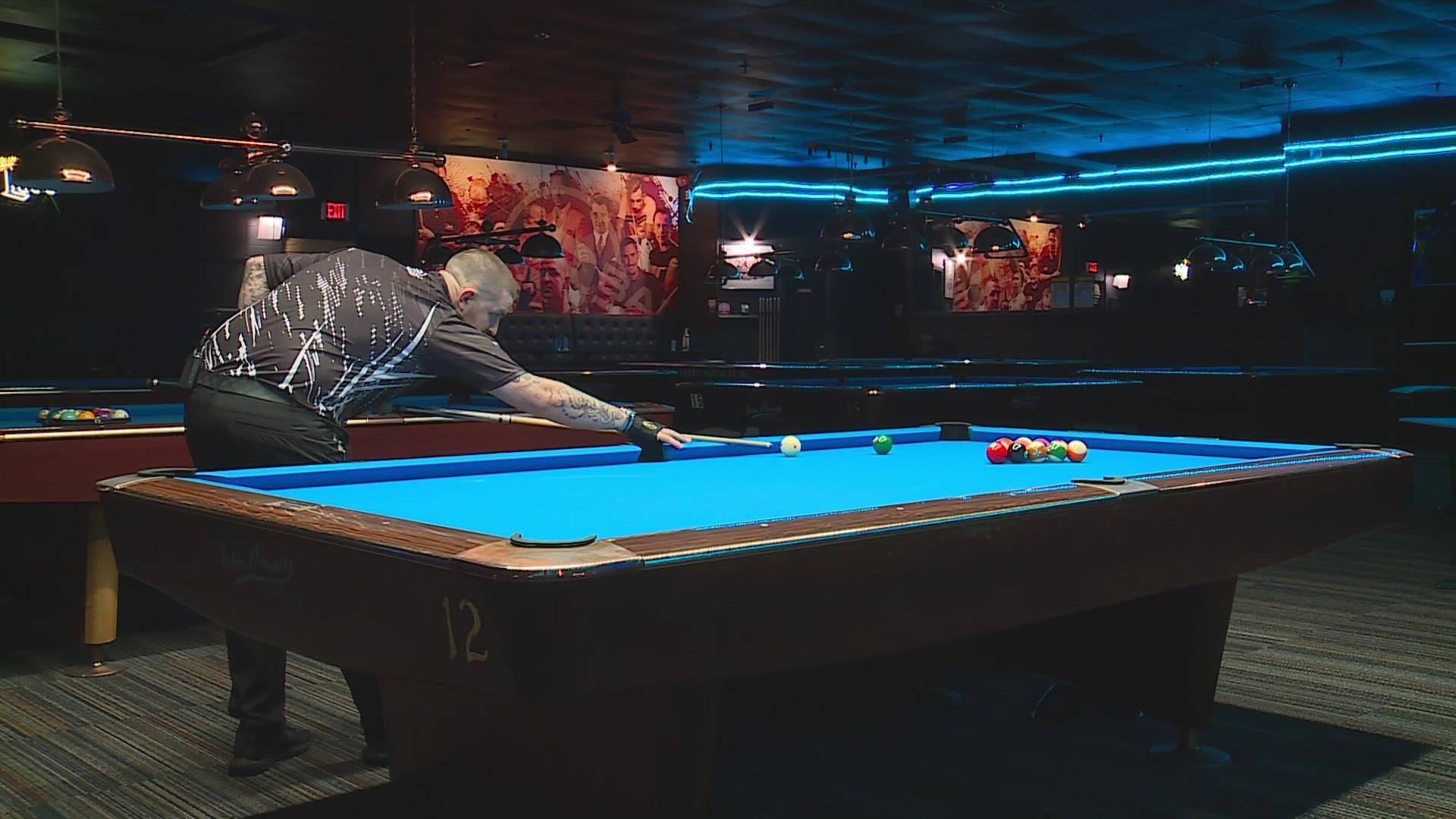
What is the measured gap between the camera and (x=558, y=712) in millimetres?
2021

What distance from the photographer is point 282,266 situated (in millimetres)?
3350

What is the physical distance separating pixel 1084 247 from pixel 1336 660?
1234 cm

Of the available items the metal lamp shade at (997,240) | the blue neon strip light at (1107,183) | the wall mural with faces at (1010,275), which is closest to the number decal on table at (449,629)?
the metal lamp shade at (997,240)

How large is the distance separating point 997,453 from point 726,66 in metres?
5.96

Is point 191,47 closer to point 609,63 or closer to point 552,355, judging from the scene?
point 609,63

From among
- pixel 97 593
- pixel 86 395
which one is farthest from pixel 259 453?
pixel 86 395

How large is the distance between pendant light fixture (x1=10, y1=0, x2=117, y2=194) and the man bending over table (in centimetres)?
257

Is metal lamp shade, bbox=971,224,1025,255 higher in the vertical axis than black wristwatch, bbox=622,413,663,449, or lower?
higher

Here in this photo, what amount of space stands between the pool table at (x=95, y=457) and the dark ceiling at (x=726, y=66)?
282cm

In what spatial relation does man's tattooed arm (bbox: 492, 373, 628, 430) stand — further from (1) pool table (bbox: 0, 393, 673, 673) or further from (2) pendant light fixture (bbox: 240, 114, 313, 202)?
(2) pendant light fixture (bbox: 240, 114, 313, 202)

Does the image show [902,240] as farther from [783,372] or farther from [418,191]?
[418,191]

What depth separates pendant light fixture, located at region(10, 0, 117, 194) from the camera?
5086mm

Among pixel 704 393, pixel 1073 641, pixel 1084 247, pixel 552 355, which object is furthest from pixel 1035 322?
pixel 1073 641

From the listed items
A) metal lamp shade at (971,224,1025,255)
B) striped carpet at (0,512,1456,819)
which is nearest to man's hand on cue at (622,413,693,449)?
striped carpet at (0,512,1456,819)
